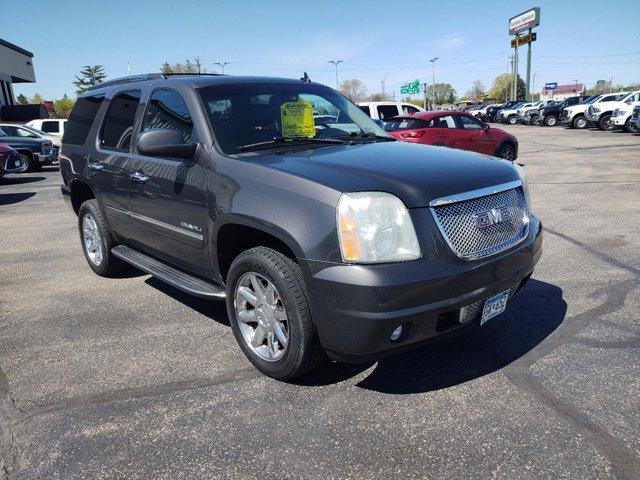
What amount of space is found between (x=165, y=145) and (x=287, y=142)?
825mm

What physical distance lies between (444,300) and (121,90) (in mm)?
3573

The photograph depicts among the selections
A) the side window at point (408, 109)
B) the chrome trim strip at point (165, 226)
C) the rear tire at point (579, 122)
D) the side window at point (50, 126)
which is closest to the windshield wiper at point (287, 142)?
the chrome trim strip at point (165, 226)

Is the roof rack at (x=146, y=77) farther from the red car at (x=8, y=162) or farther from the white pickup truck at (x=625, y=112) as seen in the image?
the white pickup truck at (x=625, y=112)

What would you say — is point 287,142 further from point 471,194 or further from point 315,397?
point 315,397

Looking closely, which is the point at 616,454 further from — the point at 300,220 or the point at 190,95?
the point at 190,95

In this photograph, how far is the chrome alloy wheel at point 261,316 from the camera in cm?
296

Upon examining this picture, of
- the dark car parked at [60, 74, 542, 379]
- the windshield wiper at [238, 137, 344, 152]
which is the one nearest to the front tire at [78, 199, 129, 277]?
the dark car parked at [60, 74, 542, 379]

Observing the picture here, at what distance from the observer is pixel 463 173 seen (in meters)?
2.91

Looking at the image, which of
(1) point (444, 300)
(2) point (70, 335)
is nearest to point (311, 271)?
(1) point (444, 300)

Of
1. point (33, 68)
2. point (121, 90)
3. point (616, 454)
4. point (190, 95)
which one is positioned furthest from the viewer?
point (33, 68)

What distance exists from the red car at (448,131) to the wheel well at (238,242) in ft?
33.3

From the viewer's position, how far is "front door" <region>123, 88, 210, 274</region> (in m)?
3.39

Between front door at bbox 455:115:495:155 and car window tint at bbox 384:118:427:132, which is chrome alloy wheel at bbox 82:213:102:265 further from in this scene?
front door at bbox 455:115:495:155

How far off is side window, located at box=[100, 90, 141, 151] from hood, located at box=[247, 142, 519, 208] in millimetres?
1689
